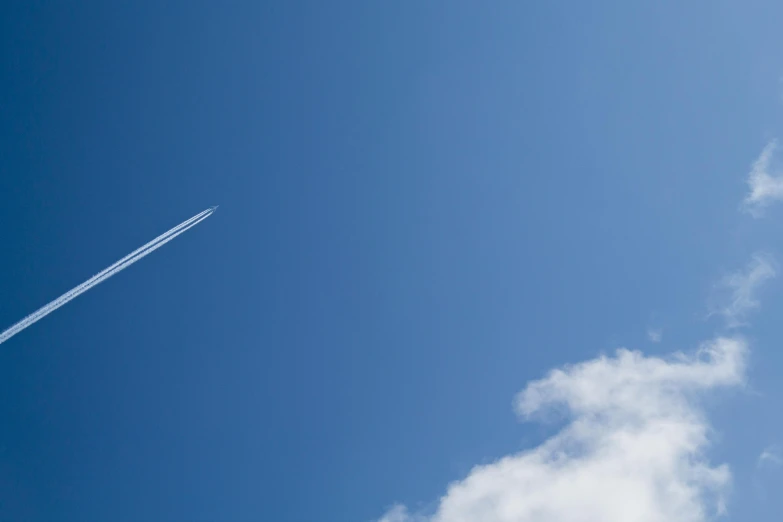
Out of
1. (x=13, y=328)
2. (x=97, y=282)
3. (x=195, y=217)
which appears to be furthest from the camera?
(x=195, y=217)

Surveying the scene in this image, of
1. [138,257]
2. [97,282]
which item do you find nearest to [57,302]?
[97,282]

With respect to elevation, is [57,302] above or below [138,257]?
below

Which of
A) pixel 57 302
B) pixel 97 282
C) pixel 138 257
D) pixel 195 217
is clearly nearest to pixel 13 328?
pixel 57 302

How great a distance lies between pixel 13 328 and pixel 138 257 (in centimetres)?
2026

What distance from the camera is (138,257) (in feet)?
355

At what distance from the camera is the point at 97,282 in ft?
343

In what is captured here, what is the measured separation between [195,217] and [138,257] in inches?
434

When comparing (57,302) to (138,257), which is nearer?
(57,302)

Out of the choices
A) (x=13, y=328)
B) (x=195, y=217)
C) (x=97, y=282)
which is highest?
(x=195, y=217)

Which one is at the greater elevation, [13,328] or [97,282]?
[97,282]

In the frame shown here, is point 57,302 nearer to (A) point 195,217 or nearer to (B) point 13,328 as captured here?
(B) point 13,328

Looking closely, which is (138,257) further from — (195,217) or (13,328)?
(13,328)

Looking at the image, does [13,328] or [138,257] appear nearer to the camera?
[13,328]

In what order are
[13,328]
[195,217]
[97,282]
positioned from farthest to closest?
[195,217] < [97,282] < [13,328]
